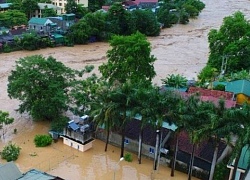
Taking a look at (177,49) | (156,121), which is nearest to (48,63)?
(156,121)

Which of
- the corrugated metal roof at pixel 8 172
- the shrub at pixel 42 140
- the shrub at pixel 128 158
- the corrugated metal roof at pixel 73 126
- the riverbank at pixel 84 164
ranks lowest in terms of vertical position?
the riverbank at pixel 84 164

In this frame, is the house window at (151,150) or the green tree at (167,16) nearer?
the house window at (151,150)

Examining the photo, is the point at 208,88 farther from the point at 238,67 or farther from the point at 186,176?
the point at 186,176

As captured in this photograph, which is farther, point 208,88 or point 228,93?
point 208,88

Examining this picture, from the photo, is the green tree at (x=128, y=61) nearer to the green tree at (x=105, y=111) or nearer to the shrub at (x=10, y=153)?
the green tree at (x=105, y=111)

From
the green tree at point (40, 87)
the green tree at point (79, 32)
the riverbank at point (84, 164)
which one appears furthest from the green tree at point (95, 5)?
the riverbank at point (84, 164)

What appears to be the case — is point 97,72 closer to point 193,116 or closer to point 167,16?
point 193,116
